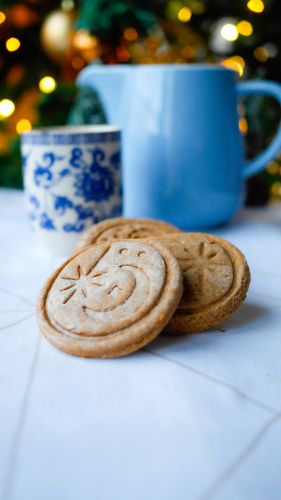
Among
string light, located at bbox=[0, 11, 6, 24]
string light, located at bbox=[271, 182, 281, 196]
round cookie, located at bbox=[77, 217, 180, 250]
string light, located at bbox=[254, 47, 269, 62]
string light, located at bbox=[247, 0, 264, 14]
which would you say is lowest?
string light, located at bbox=[271, 182, 281, 196]

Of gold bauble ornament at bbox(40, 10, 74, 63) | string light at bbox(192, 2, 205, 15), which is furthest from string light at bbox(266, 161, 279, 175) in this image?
gold bauble ornament at bbox(40, 10, 74, 63)

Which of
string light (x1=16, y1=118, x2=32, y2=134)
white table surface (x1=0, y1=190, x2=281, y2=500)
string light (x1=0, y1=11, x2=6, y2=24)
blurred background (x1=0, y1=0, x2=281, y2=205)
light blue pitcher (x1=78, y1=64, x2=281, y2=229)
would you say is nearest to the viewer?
white table surface (x1=0, y1=190, x2=281, y2=500)

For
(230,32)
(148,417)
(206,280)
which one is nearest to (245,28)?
(230,32)

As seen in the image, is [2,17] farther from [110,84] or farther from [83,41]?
[110,84]

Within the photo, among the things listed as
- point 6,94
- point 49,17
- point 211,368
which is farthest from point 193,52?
point 211,368

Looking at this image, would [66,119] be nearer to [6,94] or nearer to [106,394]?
[6,94]

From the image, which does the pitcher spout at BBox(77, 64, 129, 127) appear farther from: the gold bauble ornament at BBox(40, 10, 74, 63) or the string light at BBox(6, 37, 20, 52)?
the string light at BBox(6, 37, 20, 52)

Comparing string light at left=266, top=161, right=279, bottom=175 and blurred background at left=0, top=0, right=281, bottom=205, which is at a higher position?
blurred background at left=0, top=0, right=281, bottom=205

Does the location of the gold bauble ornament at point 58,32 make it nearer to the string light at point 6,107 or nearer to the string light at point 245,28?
the string light at point 6,107
